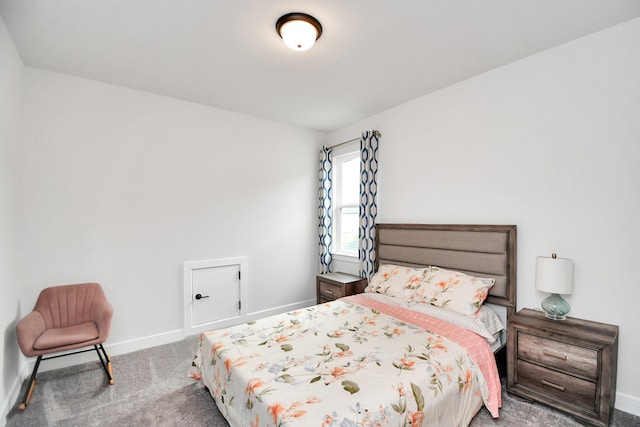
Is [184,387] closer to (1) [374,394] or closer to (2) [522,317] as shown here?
(1) [374,394]

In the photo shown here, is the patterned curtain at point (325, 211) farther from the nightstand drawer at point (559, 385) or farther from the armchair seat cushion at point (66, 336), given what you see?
the armchair seat cushion at point (66, 336)

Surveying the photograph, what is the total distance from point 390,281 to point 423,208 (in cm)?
87

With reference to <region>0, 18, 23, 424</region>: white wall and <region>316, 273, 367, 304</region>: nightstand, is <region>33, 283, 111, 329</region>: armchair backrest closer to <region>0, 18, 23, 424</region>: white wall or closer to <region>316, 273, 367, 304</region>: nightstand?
<region>0, 18, 23, 424</region>: white wall

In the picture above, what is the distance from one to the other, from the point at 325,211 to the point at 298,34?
2.55 m

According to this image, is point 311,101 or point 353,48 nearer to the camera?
point 353,48

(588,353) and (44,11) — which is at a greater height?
(44,11)

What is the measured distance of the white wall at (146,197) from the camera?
2.52m

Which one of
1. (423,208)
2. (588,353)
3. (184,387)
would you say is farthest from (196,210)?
(588,353)

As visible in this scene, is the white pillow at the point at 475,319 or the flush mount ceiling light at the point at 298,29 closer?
the flush mount ceiling light at the point at 298,29

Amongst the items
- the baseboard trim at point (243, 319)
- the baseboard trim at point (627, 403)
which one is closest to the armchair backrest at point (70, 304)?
the baseboard trim at point (243, 319)

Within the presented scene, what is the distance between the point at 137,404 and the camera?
205 centimetres

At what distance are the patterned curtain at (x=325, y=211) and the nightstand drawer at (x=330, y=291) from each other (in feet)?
1.42

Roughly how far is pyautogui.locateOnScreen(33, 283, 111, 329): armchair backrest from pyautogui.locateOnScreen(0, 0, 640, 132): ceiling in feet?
6.29

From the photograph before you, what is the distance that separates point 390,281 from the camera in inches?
112
